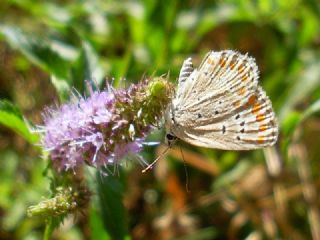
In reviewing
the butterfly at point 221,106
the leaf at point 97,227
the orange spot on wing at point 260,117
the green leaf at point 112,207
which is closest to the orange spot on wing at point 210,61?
the butterfly at point 221,106

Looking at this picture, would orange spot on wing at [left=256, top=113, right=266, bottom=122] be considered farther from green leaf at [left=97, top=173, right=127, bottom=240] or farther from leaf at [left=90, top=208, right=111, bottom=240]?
leaf at [left=90, top=208, right=111, bottom=240]

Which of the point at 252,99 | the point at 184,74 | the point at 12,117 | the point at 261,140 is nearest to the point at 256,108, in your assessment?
the point at 252,99

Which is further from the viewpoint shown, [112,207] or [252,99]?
[112,207]

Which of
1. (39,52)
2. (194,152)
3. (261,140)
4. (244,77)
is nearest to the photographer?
(261,140)

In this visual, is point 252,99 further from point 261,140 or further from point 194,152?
point 194,152

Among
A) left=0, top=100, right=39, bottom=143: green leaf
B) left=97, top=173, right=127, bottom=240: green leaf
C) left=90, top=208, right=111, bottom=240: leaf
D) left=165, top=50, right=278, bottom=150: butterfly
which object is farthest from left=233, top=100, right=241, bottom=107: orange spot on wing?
left=0, top=100, right=39, bottom=143: green leaf

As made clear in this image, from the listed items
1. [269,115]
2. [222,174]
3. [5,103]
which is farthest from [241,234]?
[5,103]

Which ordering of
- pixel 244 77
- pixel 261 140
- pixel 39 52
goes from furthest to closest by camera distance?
1. pixel 39 52
2. pixel 244 77
3. pixel 261 140

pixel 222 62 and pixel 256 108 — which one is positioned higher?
pixel 222 62
